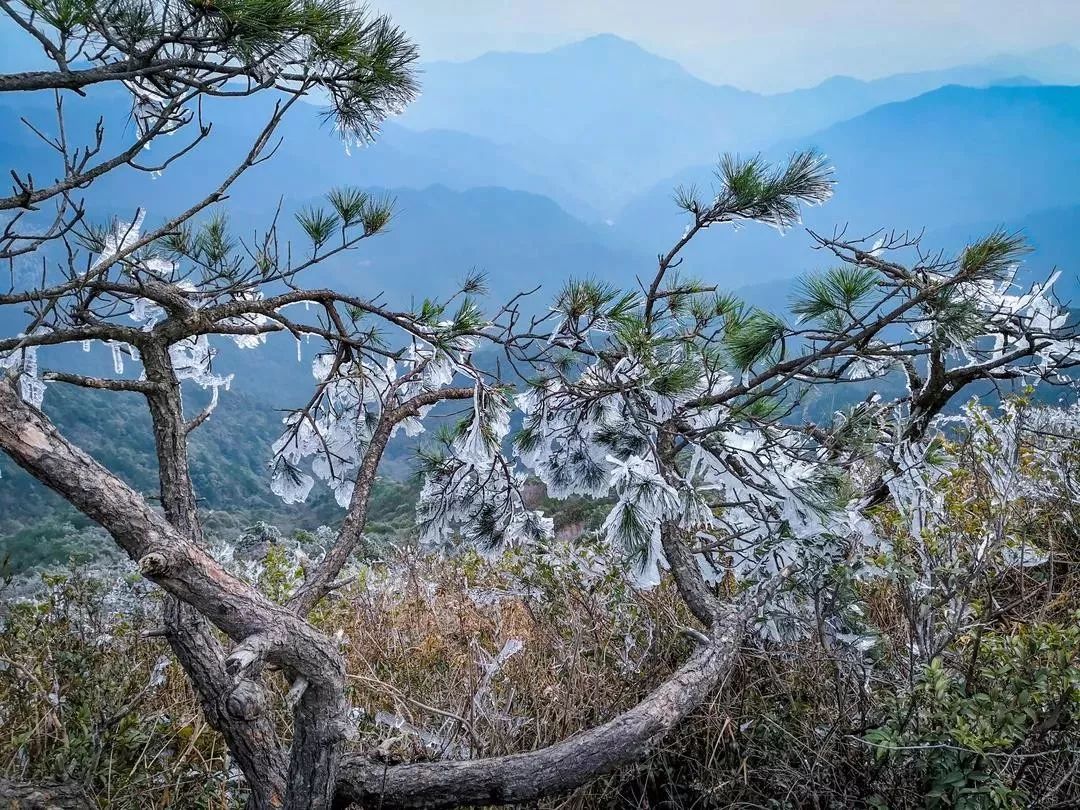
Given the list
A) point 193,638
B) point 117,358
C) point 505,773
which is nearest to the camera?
point 505,773

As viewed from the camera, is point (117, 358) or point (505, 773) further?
point (117, 358)

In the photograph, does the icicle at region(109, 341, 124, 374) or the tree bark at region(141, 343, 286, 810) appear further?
the icicle at region(109, 341, 124, 374)

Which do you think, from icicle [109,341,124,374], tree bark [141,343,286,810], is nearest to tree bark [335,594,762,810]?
tree bark [141,343,286,810]

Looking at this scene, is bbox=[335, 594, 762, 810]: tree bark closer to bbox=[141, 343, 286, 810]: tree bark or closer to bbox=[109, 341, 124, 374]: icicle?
bbox=[141, 343, 286, 810]: tree bark

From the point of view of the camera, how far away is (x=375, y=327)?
88.9 inches

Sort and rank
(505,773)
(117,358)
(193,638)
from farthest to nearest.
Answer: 1. (117,358)
2. (193,638)
3. (505,773)

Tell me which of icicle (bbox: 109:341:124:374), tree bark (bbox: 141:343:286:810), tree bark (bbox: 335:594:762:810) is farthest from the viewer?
icicle (bbox: 109:341:124:374)

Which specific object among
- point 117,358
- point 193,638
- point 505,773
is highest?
point 117,358

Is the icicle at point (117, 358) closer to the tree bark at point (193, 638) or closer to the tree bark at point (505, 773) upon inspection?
the tree bark at point (193, 638)

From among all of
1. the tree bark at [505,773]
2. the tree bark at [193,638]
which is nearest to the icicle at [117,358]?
the tree bark at [193,638]

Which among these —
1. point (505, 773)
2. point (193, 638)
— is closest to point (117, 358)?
point (193, 638)

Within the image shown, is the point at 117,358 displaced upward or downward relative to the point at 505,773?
upward

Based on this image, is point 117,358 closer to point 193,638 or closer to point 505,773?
point 193,638

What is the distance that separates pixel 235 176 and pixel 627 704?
2.00m
